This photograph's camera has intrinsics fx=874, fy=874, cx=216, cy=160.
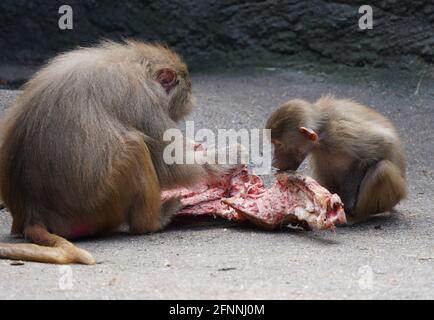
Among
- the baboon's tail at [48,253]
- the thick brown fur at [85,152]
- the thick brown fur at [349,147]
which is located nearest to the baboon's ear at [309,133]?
the thick brown fur at [349,147]

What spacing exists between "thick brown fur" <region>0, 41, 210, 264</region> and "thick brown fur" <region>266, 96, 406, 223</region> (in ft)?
2.87

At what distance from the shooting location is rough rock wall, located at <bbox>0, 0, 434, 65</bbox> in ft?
39.2

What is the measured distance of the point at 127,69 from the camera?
257 inches

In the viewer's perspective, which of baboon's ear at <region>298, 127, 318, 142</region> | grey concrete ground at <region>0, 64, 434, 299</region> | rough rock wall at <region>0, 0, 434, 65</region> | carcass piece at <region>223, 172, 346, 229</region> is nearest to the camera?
grey concrete ground at <region>0, 64, 434, 299</region>

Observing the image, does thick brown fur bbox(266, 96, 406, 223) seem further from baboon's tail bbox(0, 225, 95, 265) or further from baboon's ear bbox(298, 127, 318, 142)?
baboon's tail bbox(0, 225, 95, 265)

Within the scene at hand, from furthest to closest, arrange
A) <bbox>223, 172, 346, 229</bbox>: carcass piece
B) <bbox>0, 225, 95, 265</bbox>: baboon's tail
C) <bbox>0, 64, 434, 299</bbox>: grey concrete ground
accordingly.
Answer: <bbox>223, 172, 346, 229</bbox>: carcass piece → <bbox>0, 225, 95, 265</bbox>: baboon's tail → <bbox>0, 64, 434, 299</bbox>: grey concrete ground

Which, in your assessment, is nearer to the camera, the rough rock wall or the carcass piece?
the carcass piece

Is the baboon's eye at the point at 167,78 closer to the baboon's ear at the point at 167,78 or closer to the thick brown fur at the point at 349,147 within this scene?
the baboon's ear at the point at 167,78

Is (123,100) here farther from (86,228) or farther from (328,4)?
(328,4)

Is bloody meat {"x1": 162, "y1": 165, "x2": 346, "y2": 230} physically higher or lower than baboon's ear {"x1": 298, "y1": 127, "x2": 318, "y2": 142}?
lower

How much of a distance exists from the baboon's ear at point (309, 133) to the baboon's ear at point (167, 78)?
1052 mm

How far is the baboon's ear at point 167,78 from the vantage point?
673 cm

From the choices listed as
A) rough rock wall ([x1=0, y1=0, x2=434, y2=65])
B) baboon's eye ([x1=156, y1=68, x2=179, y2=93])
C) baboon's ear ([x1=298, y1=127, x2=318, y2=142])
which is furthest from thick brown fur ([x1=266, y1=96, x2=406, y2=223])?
rough rock wall ([x1=0, y1=0, x2=434, y2=65])

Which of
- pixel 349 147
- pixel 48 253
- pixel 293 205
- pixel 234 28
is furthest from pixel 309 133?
pixel 234 28
